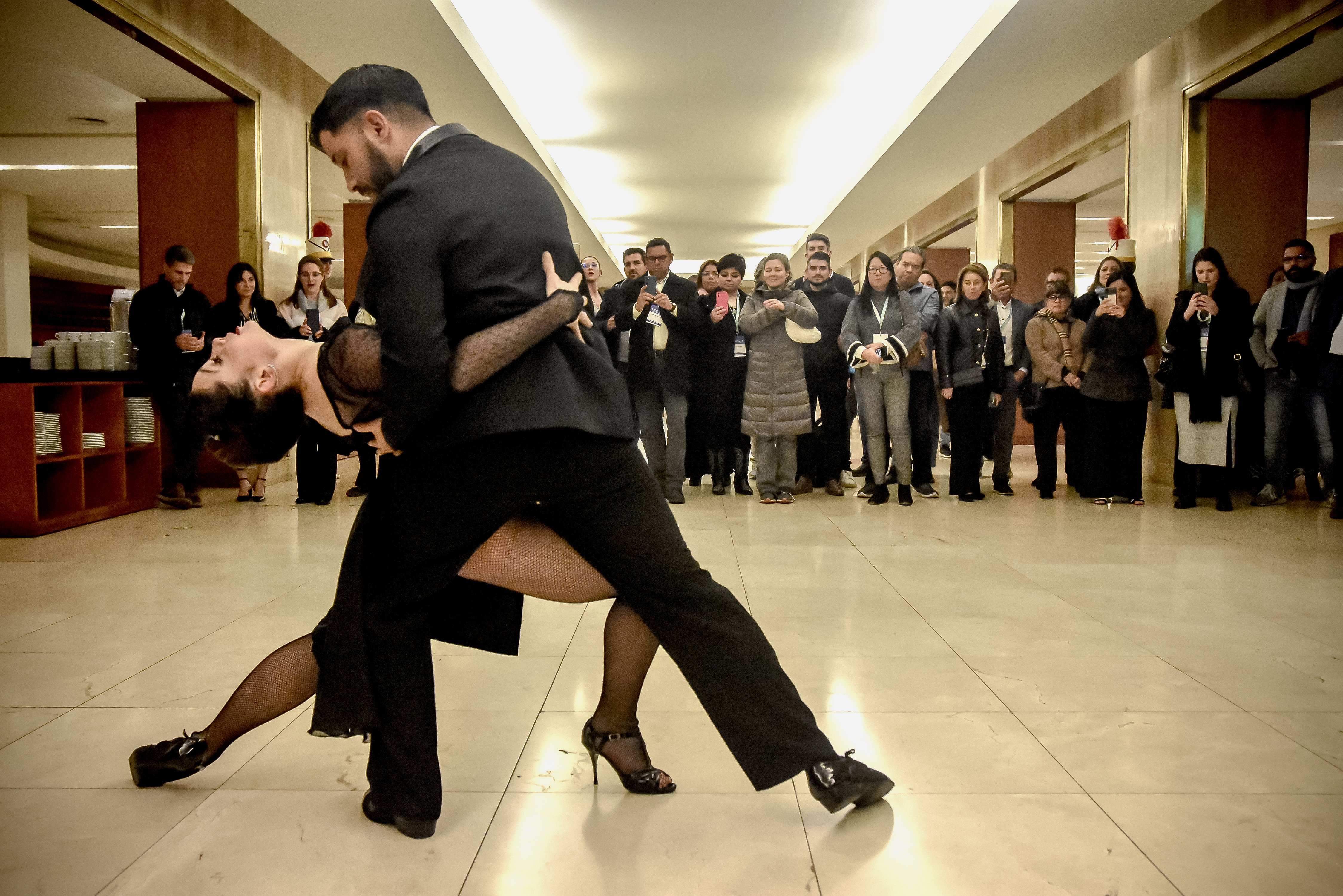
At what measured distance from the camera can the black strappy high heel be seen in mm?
1861

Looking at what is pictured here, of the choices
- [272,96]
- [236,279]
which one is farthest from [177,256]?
[272,96]

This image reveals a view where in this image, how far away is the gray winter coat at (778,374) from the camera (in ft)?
20.2

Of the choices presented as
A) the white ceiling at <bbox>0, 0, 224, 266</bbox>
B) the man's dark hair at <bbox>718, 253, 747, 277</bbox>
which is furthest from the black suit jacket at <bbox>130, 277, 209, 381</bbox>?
the man's dark hair at <bbox>718, 253, 747, 277</bbox>

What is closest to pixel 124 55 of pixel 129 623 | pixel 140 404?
pixel 140 404

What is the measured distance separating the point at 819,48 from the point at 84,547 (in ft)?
21.5

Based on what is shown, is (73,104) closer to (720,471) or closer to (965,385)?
(720,471)

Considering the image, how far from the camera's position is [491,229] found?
4.75 feet

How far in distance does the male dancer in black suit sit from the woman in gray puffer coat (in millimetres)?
4488

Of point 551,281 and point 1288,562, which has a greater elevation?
point 551,281

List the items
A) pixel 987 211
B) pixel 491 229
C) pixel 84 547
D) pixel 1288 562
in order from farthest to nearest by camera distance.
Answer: pixel 987 211 → pixel 84 547 → pixel 1288 562 → pixel 491 229

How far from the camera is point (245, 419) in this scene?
1569 millimetres

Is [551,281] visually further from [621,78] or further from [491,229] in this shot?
[621,78]

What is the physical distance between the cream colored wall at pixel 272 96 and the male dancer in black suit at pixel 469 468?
5.67 metres

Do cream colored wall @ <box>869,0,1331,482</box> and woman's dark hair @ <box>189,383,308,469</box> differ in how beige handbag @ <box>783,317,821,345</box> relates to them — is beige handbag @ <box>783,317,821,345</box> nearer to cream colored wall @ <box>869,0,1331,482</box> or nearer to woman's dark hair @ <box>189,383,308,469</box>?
cream colored wall @ <box>869,0,1331,482</box>
